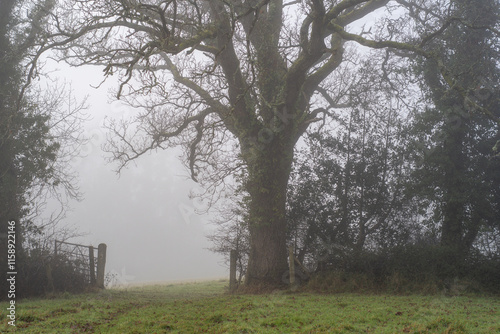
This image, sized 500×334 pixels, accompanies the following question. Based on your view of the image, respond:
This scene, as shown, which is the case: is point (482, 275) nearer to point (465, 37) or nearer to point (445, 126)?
point (445, 126)

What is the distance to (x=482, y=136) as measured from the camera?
14.1 meters

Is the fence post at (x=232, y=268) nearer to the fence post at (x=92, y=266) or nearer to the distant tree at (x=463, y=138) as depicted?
the fence post at (x=92, y=266)

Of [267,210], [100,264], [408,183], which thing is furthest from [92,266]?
[408,183]

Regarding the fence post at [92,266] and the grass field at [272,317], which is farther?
the fence post at [92,266]

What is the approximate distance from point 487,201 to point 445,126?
2.64 meters

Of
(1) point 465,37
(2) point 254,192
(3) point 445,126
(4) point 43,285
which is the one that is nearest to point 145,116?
(2) point 254,192

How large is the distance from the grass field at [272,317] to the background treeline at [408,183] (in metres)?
3.02

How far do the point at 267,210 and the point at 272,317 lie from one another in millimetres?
5682

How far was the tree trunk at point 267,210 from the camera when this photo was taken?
13.0 metres

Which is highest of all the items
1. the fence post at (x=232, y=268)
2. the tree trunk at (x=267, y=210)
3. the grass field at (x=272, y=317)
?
the tree trunk at (x=267, y=210)

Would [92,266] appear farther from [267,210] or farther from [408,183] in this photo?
[408,183]

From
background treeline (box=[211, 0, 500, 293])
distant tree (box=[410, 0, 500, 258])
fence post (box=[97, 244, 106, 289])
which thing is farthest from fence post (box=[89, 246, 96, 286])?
distant tree (box=[410, 0, 500, 258])

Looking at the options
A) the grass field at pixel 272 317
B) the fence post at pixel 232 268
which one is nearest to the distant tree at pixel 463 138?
the grass field at pixel 272 317

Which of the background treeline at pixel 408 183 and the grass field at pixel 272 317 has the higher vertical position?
the background treeline at pixel 408 183
